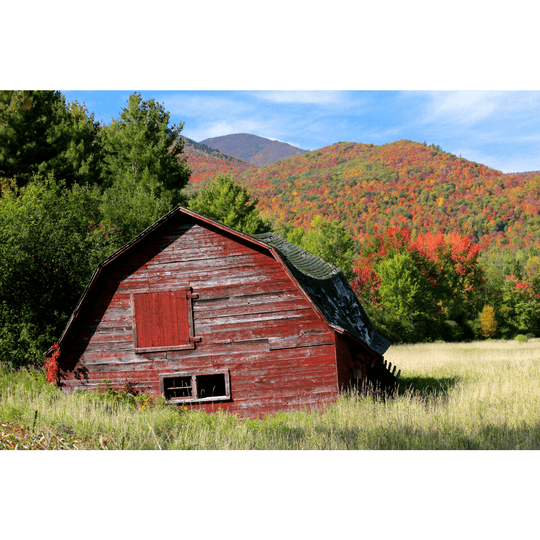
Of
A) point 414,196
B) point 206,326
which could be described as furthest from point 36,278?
point 414,196

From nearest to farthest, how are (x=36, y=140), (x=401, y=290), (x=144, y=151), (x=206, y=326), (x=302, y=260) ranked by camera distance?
(x=206, y=326) → (x=302, y=260) → (x=36, y=140) → (x=144, y=151) → (x=401, y=290)

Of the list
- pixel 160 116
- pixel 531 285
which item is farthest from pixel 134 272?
pixel 531 285

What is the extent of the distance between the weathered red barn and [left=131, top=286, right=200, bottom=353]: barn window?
0.09 feet

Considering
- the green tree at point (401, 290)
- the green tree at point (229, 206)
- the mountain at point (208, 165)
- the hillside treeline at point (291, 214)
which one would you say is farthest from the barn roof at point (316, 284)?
the green tree at point (401, 290)

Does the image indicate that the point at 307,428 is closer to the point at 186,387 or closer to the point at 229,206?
the point at 186,387

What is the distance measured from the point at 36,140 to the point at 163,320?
765 inches

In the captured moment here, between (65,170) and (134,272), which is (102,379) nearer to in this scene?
(134,272)

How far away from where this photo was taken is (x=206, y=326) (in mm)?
12227

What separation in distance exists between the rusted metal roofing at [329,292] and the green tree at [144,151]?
13847 millimetres

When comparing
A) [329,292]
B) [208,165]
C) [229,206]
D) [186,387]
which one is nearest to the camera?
[186,387]

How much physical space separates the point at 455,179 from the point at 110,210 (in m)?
47.3

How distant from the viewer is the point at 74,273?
16234 mm

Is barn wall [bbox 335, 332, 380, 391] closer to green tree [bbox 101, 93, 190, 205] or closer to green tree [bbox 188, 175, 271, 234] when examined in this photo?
green tree [bbox 101, 93, 190, 205]

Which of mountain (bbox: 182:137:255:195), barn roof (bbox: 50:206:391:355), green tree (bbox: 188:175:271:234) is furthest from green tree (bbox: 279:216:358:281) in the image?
barn roof (bbox: 50:206:391:355)
